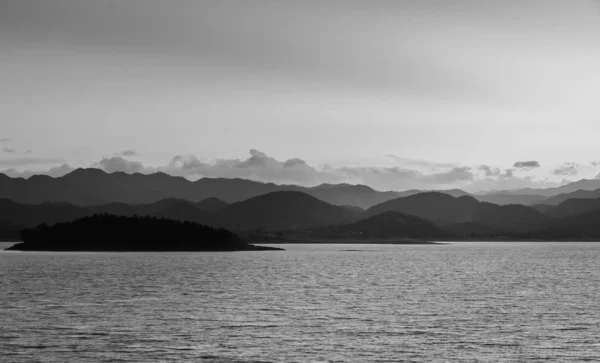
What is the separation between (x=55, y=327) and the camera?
68.4 metres

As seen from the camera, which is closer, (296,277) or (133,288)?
(133,288)

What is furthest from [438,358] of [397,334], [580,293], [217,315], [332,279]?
[332,279]

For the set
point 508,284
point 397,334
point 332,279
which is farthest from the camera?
point 332,279

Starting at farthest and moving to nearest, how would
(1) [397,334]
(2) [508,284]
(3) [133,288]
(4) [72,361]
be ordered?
(2) [508,284], (3) [133,288], (1) [397,334], (4) [72,361]

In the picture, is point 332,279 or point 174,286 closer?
point 174,286

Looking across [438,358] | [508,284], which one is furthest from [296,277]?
[438,358]

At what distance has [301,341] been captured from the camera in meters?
62.1

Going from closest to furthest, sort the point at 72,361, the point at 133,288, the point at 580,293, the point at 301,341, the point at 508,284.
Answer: the point at 72,361
the point at 301,341
the point at 580,293
the point at 133,288
the point at 508,284

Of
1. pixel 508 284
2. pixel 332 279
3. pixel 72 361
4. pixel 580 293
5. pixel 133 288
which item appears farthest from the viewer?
pixel 332 279

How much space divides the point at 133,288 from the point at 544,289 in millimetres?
68624

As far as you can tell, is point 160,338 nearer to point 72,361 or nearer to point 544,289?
point 72,361

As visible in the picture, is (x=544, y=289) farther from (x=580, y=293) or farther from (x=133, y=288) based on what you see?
(x=133, y=288)

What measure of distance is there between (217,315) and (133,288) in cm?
4136

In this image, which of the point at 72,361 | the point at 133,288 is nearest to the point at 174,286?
the point at 133,288
